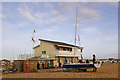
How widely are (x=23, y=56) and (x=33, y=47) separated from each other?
8288 mm

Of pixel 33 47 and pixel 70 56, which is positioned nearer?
pixel 33 47

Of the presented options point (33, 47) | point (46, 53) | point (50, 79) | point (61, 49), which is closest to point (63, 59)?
point (61, 49)

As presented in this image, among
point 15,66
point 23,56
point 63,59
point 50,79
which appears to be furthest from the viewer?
point 63,59

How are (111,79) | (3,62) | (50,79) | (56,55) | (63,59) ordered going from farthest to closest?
(63,59)
(56,55)
(3,62)
(50,79)
(111,79)

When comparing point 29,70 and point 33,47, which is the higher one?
point 33,47

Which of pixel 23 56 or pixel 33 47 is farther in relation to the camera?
pixel 33 47

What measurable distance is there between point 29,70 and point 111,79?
14.5 metres

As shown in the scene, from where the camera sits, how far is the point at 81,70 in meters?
24.3

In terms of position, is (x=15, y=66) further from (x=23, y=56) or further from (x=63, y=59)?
(x=63, y=59)

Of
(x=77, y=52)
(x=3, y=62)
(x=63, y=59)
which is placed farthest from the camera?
(x=77, y=52)

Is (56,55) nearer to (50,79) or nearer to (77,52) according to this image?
(77,52)

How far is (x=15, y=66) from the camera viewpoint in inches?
1020

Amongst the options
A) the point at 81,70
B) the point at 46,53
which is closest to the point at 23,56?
the point at 46,53

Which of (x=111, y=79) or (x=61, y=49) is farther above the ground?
(x=61, y=49)
